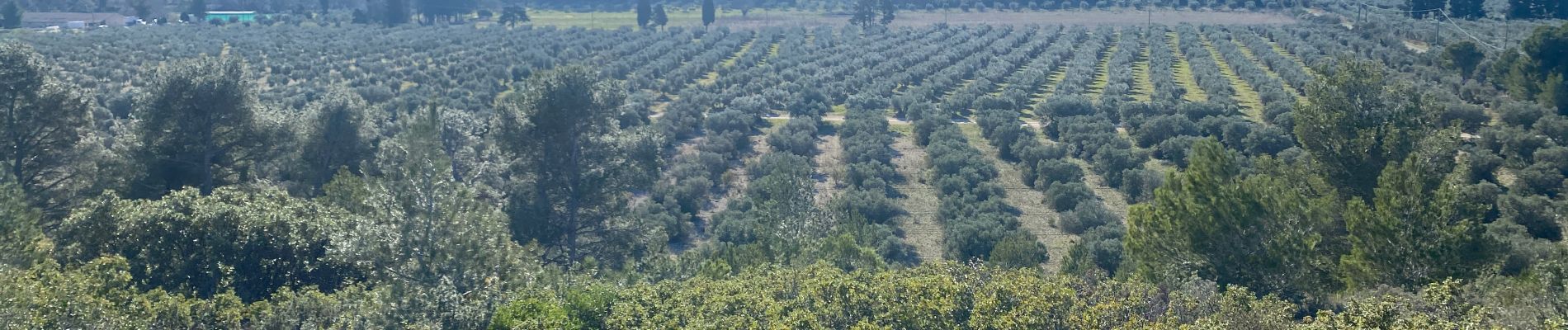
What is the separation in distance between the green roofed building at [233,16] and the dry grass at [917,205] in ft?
281

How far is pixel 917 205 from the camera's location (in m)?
39.1

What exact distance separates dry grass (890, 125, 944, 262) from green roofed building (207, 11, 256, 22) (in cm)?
8559

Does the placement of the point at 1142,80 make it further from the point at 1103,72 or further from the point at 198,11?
the point at 198,11

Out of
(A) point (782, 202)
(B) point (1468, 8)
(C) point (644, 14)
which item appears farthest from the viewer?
(C) point (644, 14)

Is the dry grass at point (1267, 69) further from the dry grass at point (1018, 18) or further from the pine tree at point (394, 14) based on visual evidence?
the pine tree at point (394, 14)

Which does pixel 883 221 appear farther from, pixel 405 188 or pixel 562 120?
pixel 405 188

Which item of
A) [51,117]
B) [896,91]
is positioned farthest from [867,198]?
[896,91]

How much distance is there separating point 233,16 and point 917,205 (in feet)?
319

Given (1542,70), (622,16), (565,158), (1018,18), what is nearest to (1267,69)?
(1542,70)

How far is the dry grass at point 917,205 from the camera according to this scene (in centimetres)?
3406

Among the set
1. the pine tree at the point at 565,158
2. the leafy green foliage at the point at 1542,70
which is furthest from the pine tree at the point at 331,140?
the leafy green foliage at the point at 1542,70

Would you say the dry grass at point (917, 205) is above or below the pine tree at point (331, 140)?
below

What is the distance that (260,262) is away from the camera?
22.3 m

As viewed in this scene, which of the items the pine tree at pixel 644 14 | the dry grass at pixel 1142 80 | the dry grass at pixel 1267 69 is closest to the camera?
the dry grass at pixel 1267 69
